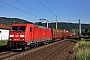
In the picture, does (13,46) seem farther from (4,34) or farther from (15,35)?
(4,34)

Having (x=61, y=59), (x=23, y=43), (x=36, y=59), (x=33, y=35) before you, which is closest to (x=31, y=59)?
(x=36, y=59)

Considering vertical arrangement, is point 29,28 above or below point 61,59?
above

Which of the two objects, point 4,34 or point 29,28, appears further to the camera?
point 4,34

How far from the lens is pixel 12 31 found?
22609 mm

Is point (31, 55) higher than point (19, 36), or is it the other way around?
point (19, 36)

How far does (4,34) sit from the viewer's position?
2079 inches

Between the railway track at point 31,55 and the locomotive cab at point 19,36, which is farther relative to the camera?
the locomotive cab at point 19,36

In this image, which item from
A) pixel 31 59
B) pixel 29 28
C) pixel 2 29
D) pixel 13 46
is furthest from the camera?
pixel 2 29

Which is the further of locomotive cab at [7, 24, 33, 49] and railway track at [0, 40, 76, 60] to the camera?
locomotive cab at [7, 24, 33, 49]

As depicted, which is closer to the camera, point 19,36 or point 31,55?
point 31,55

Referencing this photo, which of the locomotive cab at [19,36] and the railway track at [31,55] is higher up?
the locomotive cab at [19,36]

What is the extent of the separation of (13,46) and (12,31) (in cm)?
196

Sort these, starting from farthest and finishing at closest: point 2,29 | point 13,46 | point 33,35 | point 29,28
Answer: point 2,29, point 33,35, point 29,28, point 13,46

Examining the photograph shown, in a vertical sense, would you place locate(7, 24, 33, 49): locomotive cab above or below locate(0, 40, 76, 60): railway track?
above
